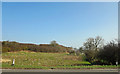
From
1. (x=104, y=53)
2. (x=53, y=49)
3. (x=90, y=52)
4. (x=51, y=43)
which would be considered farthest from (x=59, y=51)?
(x=104, y=53)

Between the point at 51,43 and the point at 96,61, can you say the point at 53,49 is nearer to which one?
the point at 51,43

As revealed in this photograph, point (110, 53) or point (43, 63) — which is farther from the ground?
point (110, 53)

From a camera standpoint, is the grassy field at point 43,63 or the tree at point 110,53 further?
the tree at point 110,53

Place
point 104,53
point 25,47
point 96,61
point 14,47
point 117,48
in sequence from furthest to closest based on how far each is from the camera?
point 25,47
point 14,47
point 96,61
point 104,53
point 117,48

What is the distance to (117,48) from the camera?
14289 mm

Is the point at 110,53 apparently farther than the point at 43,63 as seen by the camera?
No

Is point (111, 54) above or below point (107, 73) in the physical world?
above

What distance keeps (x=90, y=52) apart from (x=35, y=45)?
3316 cm

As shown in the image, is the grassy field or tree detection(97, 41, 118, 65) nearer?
the grassy field

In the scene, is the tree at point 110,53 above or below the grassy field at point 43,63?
above

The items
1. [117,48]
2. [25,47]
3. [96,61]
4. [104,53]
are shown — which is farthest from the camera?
[25,47]

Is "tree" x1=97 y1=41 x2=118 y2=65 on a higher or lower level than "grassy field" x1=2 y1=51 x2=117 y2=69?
higher

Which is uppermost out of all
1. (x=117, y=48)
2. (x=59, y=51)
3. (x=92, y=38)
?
(x=92, y=38)

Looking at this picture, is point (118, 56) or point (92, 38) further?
point (92, 38)
